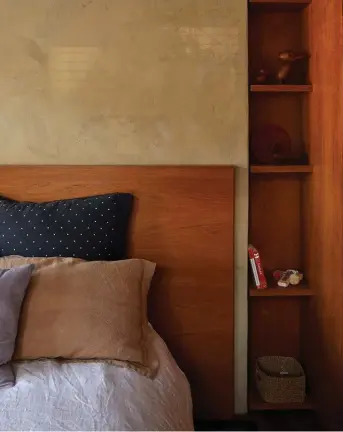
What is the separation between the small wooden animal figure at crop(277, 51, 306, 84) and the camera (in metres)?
2.43

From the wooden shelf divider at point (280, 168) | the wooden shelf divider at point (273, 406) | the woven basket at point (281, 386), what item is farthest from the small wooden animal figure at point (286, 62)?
the wooden shelf divider at point (273, 406)

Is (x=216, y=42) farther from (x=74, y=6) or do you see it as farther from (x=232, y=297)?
(x=232, y=297)

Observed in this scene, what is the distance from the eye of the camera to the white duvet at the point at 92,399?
148 centimetres

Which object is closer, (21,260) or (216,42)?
(21,260)

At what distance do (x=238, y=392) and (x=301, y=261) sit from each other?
A: 0.72m

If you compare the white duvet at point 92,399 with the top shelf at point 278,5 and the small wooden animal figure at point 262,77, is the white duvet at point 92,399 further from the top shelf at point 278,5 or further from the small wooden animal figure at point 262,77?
the top shelf at point 278,5

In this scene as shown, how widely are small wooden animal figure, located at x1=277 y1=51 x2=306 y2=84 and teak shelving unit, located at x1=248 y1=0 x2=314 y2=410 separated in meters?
0.07

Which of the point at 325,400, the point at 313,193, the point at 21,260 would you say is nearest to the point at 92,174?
the point at 21,260

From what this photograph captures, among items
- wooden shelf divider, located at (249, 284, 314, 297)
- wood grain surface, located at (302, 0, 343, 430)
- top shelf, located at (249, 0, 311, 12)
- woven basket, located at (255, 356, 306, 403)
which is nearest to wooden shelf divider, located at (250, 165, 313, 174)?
wood grain surface, located at (302, 0, 343, 430)

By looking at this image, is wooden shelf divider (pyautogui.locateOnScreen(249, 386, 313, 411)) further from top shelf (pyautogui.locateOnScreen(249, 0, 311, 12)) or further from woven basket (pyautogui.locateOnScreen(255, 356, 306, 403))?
top shelf (pyautogui.locateOnScreen(249, 0, 311, 12))

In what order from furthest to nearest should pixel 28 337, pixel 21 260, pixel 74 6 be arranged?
pixel 74 6 < pixel 21 260 < pixel 28 337

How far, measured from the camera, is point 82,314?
1893mm

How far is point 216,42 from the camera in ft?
7.72

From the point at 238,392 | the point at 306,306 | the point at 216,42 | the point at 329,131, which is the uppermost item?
the point at 216,42
